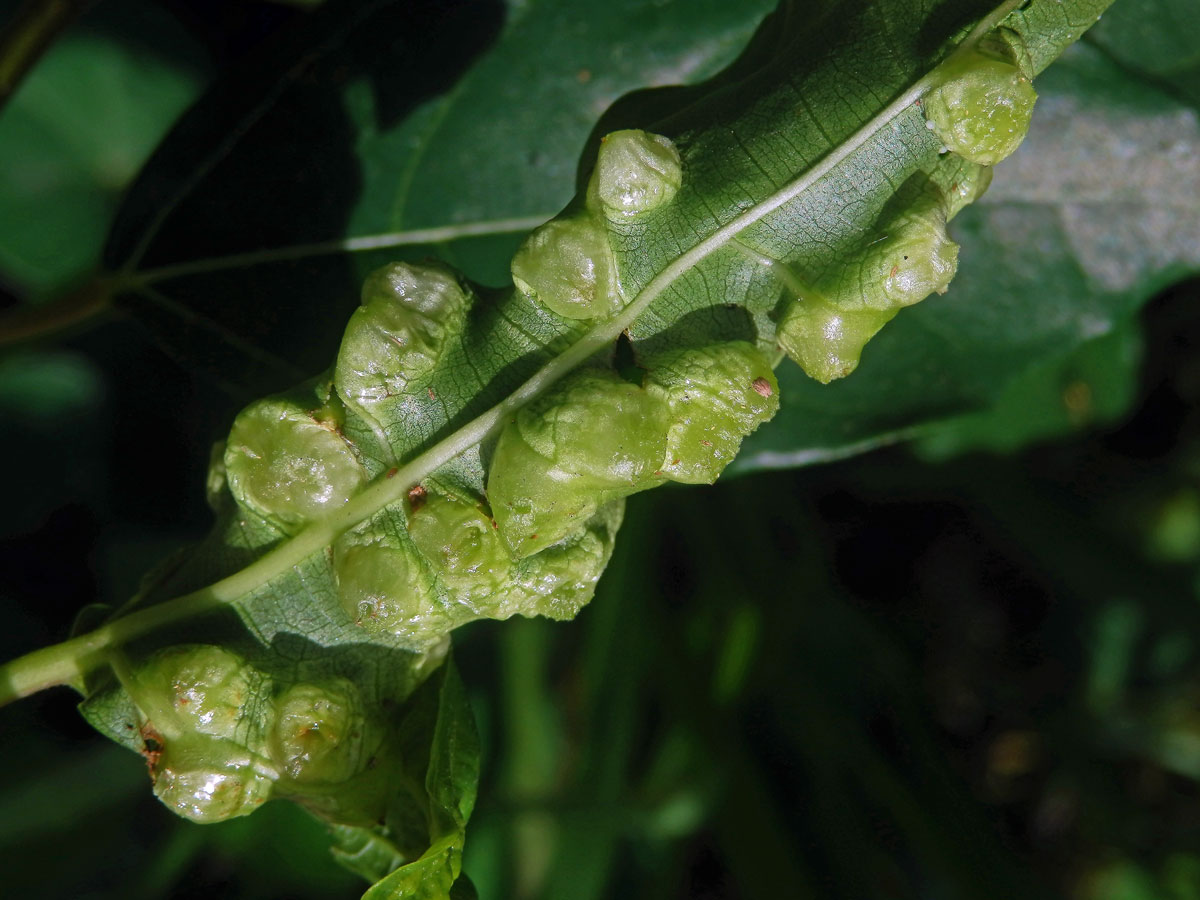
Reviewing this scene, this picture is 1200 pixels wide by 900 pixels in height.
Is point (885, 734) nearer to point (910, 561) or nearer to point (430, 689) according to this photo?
point (910, 561)

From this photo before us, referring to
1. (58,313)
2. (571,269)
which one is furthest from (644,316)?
(58,313)

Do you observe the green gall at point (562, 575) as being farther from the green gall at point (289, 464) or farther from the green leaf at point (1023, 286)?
the green leaf at point (1023, 286)

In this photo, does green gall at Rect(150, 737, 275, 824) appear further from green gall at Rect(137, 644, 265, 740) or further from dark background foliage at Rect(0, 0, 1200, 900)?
dark background foliage at Rect(0, 0, 1200, 900)

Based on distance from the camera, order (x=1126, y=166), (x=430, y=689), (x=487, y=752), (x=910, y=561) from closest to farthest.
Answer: (x=430, y=689) → (x=1126, y=166) → (x=487, y=752) → (x=910, y=561)

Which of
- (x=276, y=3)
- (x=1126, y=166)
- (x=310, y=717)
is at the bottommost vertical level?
(x=1126, y=166)

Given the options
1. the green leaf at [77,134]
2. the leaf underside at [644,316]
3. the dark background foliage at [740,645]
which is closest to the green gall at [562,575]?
→ the leaf underside at [644,316]

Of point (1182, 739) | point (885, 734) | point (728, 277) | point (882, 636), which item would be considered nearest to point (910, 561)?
point (882, 636)
